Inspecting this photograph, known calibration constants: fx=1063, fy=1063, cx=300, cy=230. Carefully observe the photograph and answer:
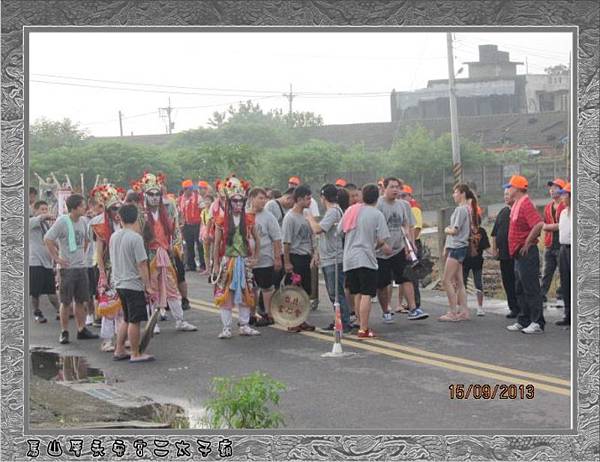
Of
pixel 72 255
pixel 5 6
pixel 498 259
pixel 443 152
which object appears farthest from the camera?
pixel 498 259

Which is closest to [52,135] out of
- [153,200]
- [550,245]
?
[153,200]

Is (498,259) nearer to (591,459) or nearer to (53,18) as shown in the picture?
(591,459)

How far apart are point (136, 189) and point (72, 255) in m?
1.36

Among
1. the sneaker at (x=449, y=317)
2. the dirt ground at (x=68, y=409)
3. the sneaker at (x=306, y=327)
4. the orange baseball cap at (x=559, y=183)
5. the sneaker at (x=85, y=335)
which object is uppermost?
the orange baseball cap at (x=559, y=183)

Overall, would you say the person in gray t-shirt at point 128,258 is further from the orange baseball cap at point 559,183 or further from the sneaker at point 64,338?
the orange baseball cap at point 559,183

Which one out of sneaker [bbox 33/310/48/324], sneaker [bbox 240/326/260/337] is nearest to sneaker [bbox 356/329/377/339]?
sneaker [bbox 240/326/260/337]

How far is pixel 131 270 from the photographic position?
33.7 ft

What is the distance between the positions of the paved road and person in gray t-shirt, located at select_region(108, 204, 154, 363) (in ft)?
1.57

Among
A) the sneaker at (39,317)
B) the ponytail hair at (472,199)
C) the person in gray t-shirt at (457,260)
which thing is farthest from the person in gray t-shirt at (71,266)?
the person in gray t-shirt at (457,260)

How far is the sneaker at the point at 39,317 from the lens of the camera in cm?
1116

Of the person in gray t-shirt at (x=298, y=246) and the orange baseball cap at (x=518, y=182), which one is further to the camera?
the person in gray t-shirt at (x=298, y=246)

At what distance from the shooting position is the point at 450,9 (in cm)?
694

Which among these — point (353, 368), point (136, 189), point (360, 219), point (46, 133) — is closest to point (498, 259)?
point (360, 219)
